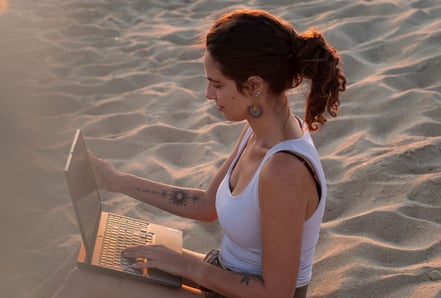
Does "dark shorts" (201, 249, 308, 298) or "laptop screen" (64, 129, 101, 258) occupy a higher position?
"laptop screen" (64, 129, 101, 258)

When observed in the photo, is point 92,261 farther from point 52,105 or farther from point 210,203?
point 52,105

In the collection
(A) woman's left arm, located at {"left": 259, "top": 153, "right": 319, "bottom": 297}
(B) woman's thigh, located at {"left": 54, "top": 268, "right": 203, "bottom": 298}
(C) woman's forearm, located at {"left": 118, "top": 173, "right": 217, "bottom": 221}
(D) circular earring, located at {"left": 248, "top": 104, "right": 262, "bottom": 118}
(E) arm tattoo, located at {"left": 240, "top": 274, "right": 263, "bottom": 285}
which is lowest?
(C) woman's forearm, located at {"left": 118, "top": 173, "right": 217, "bottom": 221}

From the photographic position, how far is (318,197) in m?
1.96

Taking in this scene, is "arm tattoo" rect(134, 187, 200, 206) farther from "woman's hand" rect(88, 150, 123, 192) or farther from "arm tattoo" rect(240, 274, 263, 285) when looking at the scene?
"arm tattoo" rect(240, 274, 263, 285)

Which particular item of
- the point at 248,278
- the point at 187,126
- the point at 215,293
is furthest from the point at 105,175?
the point at 187,126

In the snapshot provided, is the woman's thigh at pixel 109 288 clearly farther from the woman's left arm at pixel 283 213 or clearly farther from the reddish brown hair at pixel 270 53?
the reddish brown hair at pixel 270 53

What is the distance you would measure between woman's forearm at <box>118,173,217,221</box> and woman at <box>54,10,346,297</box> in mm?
392

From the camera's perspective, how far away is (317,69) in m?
1.95

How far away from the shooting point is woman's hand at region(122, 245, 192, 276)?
6.89ft

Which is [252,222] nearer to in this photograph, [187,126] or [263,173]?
[263,173]

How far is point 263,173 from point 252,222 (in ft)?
0.63

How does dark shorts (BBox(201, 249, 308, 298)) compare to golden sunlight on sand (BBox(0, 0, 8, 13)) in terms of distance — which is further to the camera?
golden sunlight on sand (BBox(0, 0, 8, 13))

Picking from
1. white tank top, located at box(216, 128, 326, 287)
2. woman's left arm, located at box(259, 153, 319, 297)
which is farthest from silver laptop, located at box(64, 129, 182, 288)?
woman's left arm, located at box(259, 153, 319, 297)

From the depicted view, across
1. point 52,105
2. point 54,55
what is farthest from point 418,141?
point 54,55
